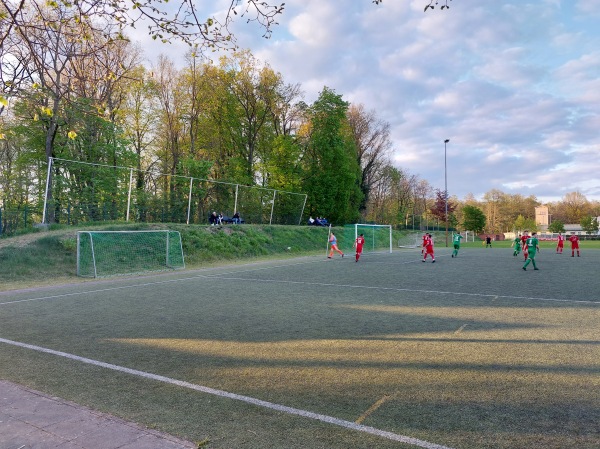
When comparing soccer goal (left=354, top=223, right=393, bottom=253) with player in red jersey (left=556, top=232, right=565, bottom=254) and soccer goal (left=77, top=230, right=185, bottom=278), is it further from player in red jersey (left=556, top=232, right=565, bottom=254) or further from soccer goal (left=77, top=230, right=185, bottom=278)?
soccer goal (left=77, top=230, right=185, bottom=278)

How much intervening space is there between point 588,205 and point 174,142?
130013 mm

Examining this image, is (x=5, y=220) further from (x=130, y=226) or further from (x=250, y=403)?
(x=250, y=403)

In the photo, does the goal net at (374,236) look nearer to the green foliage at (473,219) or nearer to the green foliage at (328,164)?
the green foliage at (328,164)

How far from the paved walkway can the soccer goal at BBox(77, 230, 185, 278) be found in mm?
14262

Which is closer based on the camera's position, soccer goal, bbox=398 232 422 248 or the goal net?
the goal net

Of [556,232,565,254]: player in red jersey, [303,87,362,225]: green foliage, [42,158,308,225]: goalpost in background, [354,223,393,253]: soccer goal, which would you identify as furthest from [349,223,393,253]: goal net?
[556,232,565,254]: player in red jersey

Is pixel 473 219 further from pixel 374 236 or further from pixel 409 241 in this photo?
pixel 374 236

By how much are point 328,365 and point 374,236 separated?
34.0 metres

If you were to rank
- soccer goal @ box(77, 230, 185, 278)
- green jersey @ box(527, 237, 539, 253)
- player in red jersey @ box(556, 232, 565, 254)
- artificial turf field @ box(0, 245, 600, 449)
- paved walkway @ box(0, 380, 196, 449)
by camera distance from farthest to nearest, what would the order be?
player in red jersey @ box(556, 232, 565, 254) < green jersey @ box(527, 237, 539, 253) < soccer goal @ box(77, 230, 185, 278) < artificial turf field @ box(0, 245, 600, 449) < paved walkway @ box(0, 380, 196, 449)

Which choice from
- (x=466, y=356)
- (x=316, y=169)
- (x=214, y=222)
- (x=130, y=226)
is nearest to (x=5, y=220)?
(x=130, y=226)

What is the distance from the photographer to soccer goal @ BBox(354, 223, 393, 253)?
1459 inches

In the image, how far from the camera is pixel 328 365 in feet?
18.1

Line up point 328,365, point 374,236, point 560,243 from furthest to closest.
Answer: point 374,236
point 560,243
point 328,365

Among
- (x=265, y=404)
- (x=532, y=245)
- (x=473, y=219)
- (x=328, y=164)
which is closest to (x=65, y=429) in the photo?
(x=265, y=404)
